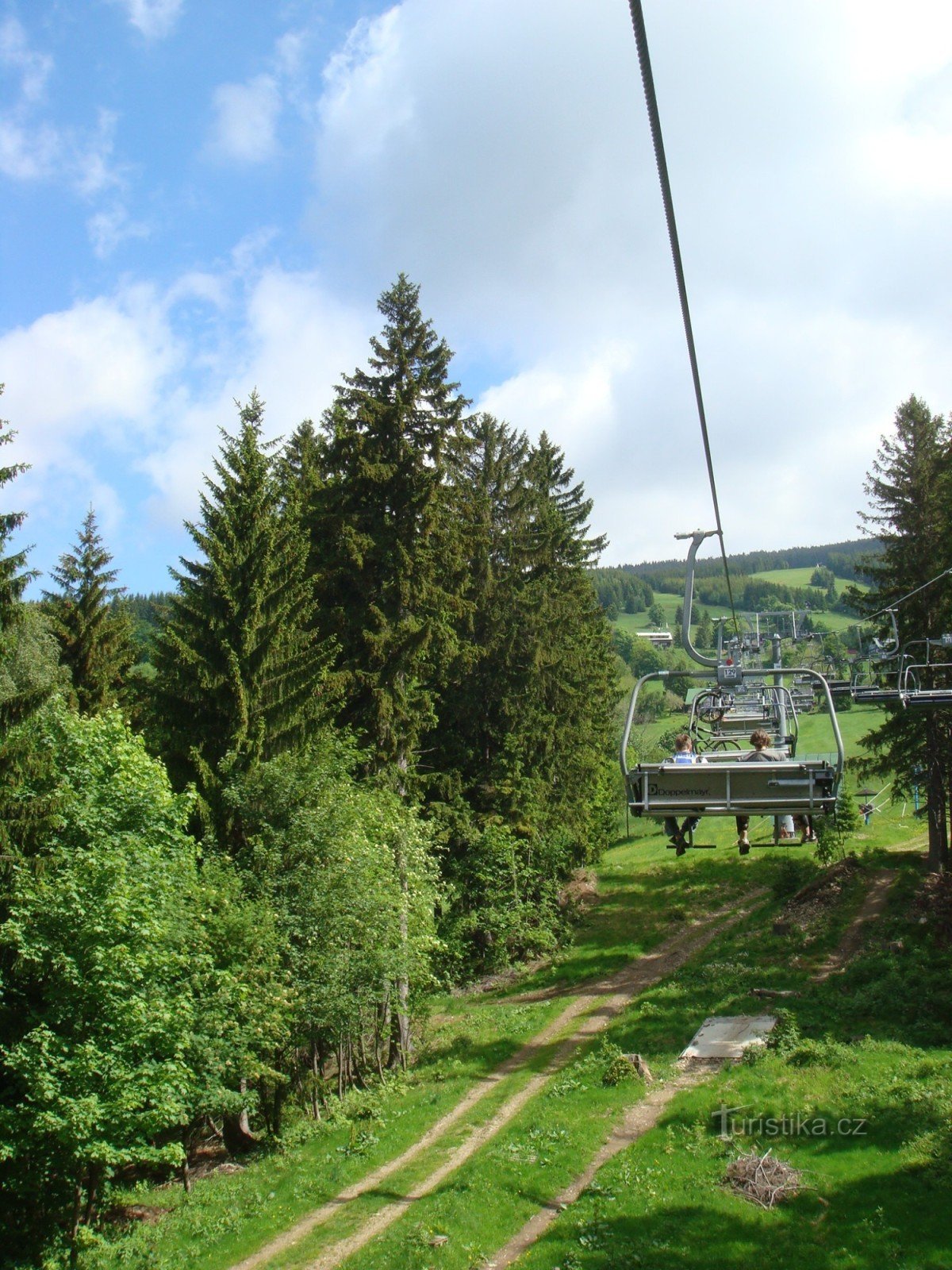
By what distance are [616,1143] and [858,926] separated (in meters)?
13.9

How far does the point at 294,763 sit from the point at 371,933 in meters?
3.87

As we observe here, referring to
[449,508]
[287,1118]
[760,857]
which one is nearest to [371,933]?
[287,1118]

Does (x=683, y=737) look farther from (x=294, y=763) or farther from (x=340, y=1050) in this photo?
(x=340, y=1050)

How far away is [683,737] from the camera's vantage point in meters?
13.2

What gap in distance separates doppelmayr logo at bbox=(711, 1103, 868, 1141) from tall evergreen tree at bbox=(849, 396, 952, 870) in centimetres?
1535

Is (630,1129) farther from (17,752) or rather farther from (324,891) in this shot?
(17,752)

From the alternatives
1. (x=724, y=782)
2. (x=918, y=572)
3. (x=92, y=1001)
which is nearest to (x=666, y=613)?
(x=918, y=572)

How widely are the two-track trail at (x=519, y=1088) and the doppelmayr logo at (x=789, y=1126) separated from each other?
4673 millimetres

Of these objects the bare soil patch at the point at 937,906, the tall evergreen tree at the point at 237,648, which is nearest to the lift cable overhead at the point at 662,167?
the tall evergreen tree at the point at 237,648

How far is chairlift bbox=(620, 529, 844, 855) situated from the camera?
1112 centimetres

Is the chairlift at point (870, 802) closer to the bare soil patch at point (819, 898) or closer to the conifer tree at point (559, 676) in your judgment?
the bare soil patch at point (819, 898)

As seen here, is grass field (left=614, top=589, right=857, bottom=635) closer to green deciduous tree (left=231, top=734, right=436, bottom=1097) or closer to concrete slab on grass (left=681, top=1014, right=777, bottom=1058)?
concrete slab on grass (left=681, top=1014, right=777, bottom=1058)

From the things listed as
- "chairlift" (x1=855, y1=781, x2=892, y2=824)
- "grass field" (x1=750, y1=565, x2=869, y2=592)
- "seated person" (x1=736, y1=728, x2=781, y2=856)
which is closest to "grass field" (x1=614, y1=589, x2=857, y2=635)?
"grass field" (x1=750, y1=565, x2=869, y2=592)

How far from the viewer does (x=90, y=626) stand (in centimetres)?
3134
